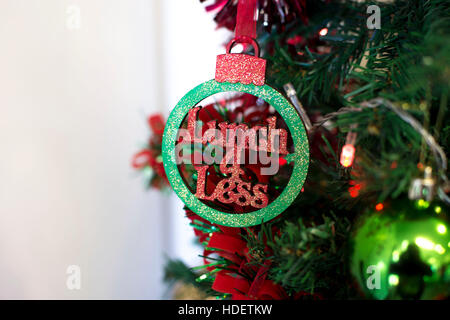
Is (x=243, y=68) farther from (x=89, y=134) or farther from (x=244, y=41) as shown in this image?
(x=89, y=134)

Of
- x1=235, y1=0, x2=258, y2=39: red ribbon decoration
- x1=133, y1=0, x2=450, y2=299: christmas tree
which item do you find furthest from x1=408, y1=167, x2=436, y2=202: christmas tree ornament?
x1=235, y1=0, x2=258, y2=39: red ribbon decoration

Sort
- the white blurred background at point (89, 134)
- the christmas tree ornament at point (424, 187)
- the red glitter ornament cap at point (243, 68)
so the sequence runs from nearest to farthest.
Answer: the christmas tree ornament at point (424, 187) < the red glitter ornament cap at point (243, 68) < the white blurred background at point (89, 134)

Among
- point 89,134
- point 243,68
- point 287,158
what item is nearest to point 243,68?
point 243,68

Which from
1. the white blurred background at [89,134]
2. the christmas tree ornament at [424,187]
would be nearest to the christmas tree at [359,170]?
the christmas tree ornament at [424,187]

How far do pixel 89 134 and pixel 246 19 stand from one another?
0.52m

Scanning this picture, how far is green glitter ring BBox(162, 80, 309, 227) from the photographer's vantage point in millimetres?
346

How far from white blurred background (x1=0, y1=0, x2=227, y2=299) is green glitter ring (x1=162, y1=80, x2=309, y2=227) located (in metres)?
0.34

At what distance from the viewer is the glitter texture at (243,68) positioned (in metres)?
0.35

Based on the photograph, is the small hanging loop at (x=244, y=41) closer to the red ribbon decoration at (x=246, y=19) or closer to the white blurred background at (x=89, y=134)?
the red ribbon decoration at (x=246, y=19)

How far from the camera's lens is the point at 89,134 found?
0.75 m
